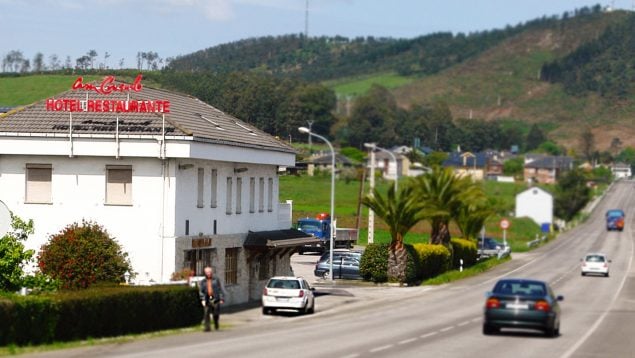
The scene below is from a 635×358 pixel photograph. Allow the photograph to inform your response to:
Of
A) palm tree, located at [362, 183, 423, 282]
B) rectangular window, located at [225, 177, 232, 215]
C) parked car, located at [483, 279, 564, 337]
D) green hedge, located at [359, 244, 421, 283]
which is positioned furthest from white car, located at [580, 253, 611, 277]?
parked car, located at [483, 279, 564, 337]

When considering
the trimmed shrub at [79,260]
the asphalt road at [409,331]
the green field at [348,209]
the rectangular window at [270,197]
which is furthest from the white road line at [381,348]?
the green field at [348,209]

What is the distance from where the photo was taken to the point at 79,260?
38531 mm

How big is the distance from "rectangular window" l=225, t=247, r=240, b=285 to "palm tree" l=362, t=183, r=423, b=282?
59.5 ft

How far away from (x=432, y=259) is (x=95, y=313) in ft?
140

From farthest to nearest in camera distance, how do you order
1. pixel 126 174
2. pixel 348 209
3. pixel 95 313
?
pixel 348 209 → pixel 126 174 → pixel 95 313

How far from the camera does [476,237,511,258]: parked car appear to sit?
318 ft

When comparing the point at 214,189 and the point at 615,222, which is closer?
the point at 214,189

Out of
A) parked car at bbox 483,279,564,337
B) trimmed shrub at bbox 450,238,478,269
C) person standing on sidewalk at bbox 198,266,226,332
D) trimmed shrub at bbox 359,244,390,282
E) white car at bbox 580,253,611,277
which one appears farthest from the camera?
trimmed shrub at bbox 450,238,478,269

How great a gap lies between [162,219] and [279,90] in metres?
34.7

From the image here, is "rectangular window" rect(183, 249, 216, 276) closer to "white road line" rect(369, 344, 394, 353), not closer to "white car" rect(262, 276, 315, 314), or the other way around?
"white car" rect(262, 276, 315, 314)

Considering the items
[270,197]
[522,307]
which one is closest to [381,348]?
[522,307]

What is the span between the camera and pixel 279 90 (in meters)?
74.4

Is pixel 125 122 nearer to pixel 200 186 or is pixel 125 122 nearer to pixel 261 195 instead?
pixel 200 186

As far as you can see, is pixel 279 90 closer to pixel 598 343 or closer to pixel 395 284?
pixel 395 284
